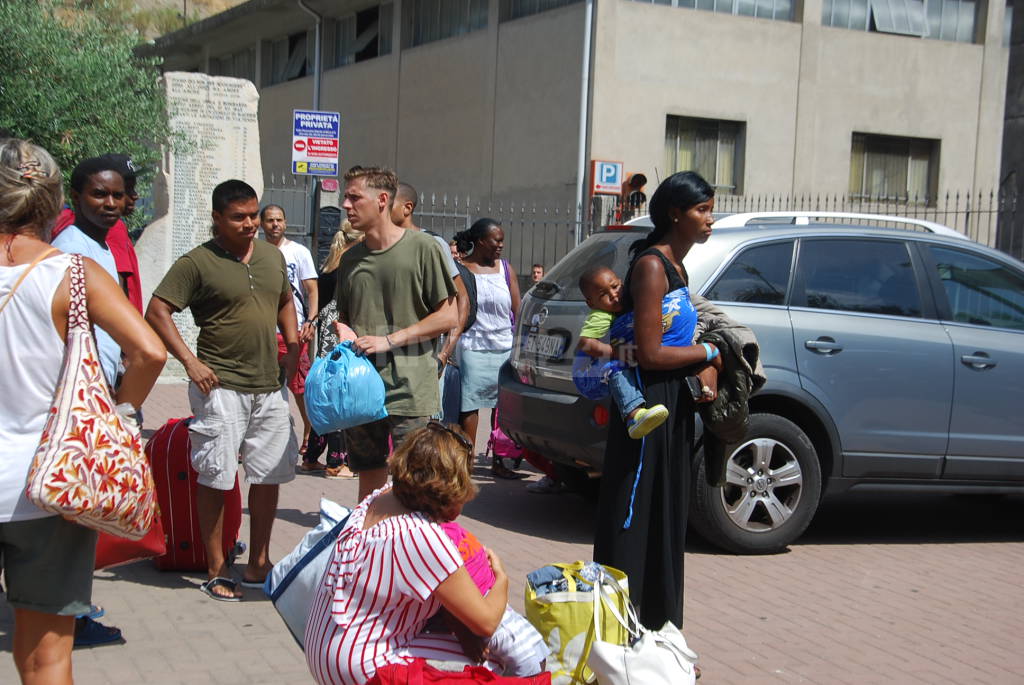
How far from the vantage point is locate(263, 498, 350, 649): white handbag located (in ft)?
11.3

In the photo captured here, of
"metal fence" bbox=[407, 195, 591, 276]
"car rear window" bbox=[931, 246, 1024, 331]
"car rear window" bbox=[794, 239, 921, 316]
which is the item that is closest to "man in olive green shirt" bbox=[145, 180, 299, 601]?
"car rear window" bbox=[794, 239, 921, 316]

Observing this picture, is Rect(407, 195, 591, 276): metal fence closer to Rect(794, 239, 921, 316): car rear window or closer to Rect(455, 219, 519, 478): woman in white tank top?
Rect(455, 219, 519, 478): woman in white tank top

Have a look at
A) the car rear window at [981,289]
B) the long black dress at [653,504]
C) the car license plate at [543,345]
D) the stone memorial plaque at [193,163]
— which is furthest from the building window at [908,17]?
the long black dress at [653,504]

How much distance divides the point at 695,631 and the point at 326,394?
198 centimetres

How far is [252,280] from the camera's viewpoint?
17.7ft

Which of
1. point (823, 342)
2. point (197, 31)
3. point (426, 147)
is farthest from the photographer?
point (197, 31)

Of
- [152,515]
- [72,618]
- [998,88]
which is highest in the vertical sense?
[998,88]

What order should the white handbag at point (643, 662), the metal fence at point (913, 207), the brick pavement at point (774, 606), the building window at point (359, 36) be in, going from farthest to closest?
the building window at point (359, 36) < the metal fence at point (913, 207) < the brick pavement at point (774, 606) < the white handbag at point (643, 662)

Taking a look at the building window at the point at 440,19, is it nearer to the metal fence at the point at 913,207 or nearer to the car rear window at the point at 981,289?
the metal fence at the point at 913,207

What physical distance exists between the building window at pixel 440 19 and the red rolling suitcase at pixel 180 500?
1665cm

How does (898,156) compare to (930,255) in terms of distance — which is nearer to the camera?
(930,255)

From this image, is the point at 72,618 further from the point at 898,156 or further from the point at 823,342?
the point at 898,156

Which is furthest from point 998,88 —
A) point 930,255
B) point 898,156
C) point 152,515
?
point 152,515

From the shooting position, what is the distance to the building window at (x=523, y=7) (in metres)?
19.2
